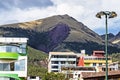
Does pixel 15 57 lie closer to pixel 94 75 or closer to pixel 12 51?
pixel 12 51

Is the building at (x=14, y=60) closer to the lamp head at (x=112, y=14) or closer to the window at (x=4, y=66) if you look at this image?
the window at (x=4, y=66)

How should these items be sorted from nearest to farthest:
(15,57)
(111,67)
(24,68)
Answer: (15,57), (24,68), (111,67)

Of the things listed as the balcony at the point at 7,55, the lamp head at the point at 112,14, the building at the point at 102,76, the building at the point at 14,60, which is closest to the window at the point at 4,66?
the building at the point at 14,60

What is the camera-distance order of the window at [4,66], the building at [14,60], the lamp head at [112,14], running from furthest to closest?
the window at [4,66]
the building at [14,60]
the lamp head at [112,14]

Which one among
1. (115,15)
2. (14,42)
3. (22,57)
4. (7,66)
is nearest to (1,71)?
(7,66)

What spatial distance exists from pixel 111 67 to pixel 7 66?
105 m

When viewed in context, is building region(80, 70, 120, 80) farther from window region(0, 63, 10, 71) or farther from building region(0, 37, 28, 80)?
window region(0, 63, 10, 71)

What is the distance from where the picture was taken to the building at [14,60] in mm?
67188

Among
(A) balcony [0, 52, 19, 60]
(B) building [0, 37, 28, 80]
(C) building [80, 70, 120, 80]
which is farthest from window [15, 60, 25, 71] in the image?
(C) building [80, 70, 120, 80]

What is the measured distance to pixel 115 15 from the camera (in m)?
37.7

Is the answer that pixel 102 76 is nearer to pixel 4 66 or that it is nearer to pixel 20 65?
pixel 4 66

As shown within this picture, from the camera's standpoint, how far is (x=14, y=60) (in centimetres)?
6888

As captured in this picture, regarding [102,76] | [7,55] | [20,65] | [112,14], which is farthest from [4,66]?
[112,14]

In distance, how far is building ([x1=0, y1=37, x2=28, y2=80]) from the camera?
67.2m
